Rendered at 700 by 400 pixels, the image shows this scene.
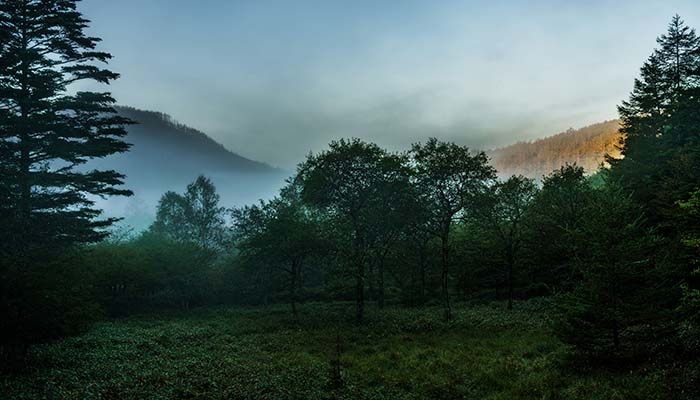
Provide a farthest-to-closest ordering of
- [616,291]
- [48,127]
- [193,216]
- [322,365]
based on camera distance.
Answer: [193,216], [48,127], [322,365], [616,291]

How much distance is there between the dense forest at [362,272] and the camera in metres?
14.5

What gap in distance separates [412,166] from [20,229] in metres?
31.0

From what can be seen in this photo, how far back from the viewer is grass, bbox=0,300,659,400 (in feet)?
45.9

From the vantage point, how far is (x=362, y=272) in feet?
113

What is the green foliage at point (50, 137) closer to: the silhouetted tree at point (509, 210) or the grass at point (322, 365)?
the grass at point (322, 365)

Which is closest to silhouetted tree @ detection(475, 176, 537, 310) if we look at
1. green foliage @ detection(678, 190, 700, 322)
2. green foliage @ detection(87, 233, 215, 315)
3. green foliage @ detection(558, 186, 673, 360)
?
green foliage @ detection(558, 186, 673, 360)

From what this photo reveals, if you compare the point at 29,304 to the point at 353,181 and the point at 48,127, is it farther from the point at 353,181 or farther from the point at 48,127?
the point at 353,181

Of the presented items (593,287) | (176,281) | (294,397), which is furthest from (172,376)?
(176,281)

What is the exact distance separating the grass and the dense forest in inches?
5.2

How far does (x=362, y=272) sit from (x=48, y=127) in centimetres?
2807

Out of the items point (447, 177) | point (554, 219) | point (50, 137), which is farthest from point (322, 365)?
point (554, 219)

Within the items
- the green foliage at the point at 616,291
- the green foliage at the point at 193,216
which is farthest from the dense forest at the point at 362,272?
the green foliage at the point at 193,216

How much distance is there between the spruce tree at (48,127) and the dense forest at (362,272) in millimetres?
146

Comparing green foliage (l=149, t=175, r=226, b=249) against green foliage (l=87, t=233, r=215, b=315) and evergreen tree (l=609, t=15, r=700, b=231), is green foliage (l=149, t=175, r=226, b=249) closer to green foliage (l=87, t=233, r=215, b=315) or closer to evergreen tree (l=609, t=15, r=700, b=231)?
green foliage (l=87, t=233, r=215, b=315)
